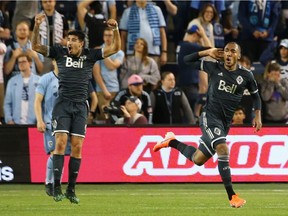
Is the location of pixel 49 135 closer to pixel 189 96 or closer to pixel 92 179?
pixel 92 179

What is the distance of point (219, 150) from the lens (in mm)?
12906

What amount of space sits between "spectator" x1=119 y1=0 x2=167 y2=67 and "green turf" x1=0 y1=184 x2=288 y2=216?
3787 millimetres

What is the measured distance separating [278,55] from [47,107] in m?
6.51

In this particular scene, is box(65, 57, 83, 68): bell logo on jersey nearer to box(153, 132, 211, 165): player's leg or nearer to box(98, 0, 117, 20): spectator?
box(153, 132, 211, 165): player's leg

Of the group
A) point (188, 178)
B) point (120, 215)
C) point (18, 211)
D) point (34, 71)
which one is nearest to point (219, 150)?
point (120, 215)

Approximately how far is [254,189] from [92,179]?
Answer: 10.1ft

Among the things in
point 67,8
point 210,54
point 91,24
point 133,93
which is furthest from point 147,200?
point 67,8

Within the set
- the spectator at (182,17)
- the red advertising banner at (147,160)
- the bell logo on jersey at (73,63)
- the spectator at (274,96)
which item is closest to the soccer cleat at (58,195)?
the bell logo on jersey at (73,63)

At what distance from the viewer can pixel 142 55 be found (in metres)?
19.2

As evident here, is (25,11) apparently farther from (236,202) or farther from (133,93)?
(236,202)

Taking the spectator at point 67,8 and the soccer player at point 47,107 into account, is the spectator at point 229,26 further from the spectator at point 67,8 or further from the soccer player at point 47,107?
the soccer player at point 47,107

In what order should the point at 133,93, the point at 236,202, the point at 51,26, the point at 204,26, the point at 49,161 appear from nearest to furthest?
the point at 236,202
the point at 49,161
the point at 133,93
the point at 51,26
the point at 204,26

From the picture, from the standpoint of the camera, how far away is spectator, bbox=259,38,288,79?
19.6m

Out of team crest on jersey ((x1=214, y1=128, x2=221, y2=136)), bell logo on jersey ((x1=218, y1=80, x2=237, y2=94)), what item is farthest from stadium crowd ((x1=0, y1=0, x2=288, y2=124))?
team crest on jersey ((x1=214, y1=128, x2=221, y2=136))
